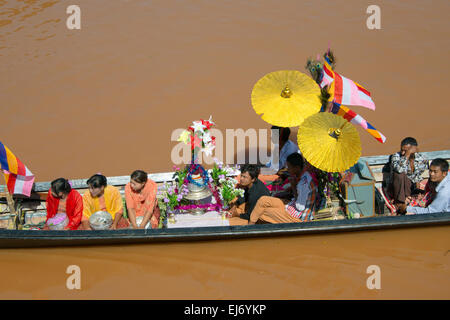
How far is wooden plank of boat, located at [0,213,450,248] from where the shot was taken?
4.87 m

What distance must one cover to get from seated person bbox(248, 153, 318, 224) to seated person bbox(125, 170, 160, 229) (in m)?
1.23

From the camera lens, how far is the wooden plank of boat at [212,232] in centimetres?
487

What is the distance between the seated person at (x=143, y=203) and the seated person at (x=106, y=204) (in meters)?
0.11

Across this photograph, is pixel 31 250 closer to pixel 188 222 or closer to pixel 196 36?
pixel 188 222

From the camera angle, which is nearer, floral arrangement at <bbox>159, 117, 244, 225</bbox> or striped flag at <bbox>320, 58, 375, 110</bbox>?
striped flag at <bbox>320, 58, 375, 110</bbox>

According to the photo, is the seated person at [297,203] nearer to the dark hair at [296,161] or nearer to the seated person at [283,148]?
the dark hair at [296,161]

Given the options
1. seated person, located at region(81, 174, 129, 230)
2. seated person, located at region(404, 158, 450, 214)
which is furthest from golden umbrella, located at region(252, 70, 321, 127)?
seated person, located at region(81, 174, 129, 230)

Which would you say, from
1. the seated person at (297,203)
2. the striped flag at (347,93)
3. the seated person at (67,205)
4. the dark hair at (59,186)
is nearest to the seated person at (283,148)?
the seated person at (297,203)

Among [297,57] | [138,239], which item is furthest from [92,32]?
[138,239]

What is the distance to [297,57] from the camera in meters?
10.5

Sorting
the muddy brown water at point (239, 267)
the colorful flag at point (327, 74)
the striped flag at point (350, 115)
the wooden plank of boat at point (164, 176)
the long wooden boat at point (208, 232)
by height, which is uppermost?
the colorful flag at point (327, 74)

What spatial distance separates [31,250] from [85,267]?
24.2 inches

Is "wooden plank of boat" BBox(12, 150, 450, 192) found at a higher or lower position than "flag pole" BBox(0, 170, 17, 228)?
higher

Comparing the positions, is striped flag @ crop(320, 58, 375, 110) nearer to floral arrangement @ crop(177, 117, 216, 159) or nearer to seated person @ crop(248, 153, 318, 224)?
seated person @ crop(248, 153, 318, 224)
